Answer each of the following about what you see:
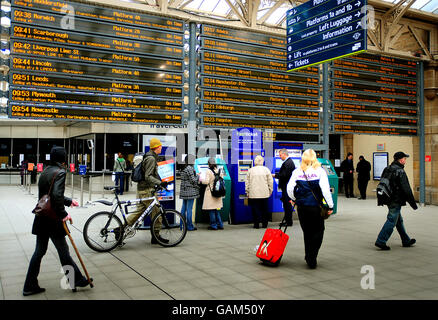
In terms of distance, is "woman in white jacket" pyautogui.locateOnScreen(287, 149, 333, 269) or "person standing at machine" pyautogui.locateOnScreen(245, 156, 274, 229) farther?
"person standing at machine" pyautogui.locateOnScreen(245, 156, 274, 229)

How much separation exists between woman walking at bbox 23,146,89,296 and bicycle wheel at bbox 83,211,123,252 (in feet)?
5.79

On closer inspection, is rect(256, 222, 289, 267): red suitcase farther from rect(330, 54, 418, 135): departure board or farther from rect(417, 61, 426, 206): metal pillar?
rect(417, 61, 426, 206): metal pillar

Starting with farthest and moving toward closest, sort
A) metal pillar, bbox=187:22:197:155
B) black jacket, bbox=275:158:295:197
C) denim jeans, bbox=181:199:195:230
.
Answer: metal pillar, bbox=187:22:197:155
black jacket, bbox=275:158:295:197
denim jeans, bbox=181:199:195:230

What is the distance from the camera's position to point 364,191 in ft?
50.6

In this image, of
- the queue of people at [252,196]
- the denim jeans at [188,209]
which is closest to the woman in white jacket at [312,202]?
the queue of people at [252,196]

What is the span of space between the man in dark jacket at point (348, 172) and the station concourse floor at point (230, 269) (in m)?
7.79

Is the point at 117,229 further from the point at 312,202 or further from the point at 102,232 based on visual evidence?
the point at 312,202

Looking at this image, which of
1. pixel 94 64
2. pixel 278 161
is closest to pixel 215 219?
pixel 278 161

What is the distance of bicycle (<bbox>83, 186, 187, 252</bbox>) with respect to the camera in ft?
20.1

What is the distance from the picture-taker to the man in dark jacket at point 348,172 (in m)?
16.0

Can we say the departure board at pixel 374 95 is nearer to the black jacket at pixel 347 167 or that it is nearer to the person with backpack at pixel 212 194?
the black jacket at pixel 347 167

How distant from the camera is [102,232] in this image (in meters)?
6.20

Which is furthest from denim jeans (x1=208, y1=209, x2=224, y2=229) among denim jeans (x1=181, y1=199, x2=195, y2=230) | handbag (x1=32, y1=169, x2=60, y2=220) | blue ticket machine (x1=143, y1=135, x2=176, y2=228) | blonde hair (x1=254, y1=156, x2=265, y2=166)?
handbag (x1=32, y1=169, x2=60, y2=220)

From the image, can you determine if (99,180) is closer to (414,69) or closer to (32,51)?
(32,51)
